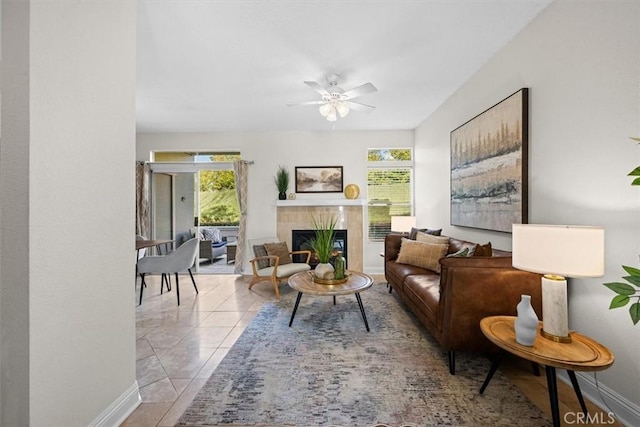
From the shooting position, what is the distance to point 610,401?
5.13 feet

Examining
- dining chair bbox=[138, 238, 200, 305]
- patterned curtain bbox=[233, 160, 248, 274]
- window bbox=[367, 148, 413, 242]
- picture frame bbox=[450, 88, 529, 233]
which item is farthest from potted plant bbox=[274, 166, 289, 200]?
picture frame bbox=[450, 88, 529, 233]

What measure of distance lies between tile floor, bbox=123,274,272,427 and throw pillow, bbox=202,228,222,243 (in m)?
1.16

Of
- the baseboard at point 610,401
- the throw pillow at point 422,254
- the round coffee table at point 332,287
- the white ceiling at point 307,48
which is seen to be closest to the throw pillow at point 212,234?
the white ceiling at point 307,48

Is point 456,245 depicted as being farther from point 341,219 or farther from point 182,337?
point 182,337

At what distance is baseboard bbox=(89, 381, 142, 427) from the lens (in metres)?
1.42

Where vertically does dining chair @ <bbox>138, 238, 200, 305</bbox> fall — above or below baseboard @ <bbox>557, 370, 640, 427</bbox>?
above

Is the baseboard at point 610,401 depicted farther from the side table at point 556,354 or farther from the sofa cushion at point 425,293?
the sofa cushion at point 425,293

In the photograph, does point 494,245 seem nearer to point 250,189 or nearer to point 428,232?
point 428,232

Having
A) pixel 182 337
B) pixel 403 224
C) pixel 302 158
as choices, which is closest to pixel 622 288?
pixel 182 337

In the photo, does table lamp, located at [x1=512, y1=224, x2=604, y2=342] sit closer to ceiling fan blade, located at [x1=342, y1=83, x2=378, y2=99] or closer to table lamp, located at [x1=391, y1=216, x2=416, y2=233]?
ceiling fan blade, located at [x1=342, y1=83, x2=378, y2=99]

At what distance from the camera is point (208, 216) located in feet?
17.1

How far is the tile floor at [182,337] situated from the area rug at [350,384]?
14 centimetres

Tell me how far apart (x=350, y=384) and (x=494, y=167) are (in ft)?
7.70

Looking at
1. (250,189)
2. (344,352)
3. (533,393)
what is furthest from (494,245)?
(250,189)
